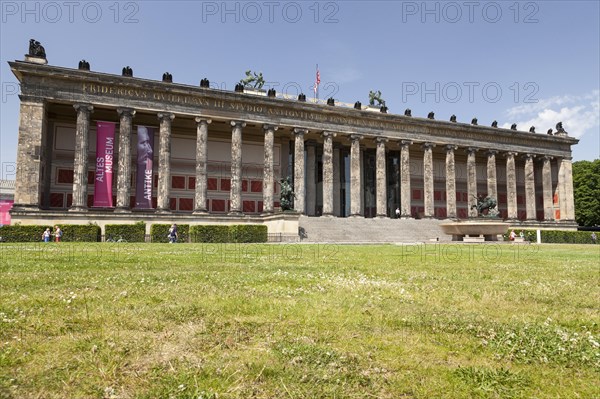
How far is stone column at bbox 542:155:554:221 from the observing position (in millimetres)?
58978

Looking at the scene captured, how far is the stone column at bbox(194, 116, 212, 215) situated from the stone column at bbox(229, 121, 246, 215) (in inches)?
112

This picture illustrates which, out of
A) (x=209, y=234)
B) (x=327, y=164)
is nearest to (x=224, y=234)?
(x=209, y=234)

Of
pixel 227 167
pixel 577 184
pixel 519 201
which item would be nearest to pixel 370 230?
pixel 227 167

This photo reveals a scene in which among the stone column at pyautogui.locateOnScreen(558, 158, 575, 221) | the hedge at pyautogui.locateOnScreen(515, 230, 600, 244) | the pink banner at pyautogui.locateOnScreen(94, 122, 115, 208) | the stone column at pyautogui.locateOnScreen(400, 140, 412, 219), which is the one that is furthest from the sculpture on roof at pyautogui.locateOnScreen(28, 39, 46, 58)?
the stone column at pyautogui.locateOnScreen(558, 158, 575, 221)

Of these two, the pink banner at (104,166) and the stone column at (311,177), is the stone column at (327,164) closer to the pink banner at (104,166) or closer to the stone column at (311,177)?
the stone column at (311,177)

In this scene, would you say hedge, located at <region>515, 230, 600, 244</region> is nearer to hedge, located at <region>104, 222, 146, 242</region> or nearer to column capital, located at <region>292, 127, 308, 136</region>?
column capital, located at <region>292, 127, 308, 136</region>

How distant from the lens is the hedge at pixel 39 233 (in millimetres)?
28609

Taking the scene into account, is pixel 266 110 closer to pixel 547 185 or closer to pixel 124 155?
pixel 124 155

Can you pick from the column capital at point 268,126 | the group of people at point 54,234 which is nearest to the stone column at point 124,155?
the group of people at point 54,234

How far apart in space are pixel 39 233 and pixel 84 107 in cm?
1412

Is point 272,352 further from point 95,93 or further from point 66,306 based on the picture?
point 95,93

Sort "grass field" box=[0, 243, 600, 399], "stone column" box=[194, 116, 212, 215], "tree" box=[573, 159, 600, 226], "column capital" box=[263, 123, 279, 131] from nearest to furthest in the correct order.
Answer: "grass field" box=[0, 243, 600, 399]
"stone column" box=[194, 116, 212, 215]
"column capital" box=[263, 123, 279, 131]
"tree" box=[573, 159, 600, 226]

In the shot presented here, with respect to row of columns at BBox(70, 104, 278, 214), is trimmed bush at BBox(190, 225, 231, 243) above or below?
below

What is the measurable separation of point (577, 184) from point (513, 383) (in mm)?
85375
